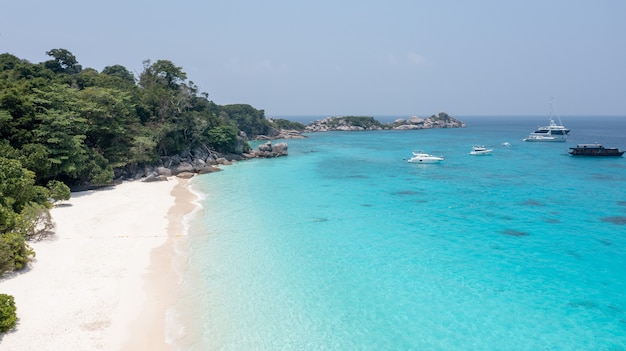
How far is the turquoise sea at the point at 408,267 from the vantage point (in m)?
14.1

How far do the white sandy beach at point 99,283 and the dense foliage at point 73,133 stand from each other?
160 cm

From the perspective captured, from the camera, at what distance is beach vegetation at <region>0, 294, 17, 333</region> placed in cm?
1215

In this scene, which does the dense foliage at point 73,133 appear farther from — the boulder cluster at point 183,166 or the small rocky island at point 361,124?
the small rocky island at point 361,124

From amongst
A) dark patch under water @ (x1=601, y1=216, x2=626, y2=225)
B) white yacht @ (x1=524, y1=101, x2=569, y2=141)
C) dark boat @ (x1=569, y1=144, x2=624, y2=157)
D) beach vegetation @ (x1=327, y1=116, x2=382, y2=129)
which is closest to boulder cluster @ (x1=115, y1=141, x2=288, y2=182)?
dark patch under water @ (x1=601, y1=216, x2=626, y2=225)

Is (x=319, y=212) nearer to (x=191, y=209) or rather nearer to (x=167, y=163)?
(x=191, y=209)

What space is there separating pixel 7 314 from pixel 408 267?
55.1ft

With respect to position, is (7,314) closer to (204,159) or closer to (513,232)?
(513,232)

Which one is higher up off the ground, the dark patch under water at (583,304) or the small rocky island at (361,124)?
the small rocky island at (361,124)

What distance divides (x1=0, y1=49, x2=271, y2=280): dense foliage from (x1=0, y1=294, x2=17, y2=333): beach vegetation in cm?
415

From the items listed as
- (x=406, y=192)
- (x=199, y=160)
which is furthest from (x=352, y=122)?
(x=406, y=192)

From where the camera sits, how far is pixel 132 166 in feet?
139

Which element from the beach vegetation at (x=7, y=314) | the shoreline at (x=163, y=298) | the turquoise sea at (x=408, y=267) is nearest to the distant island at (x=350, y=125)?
the turquoise sea at (x=408, y=267)

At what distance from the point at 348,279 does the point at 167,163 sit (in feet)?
118

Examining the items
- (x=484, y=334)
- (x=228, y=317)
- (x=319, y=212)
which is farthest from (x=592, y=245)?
(x=228, y=317)
